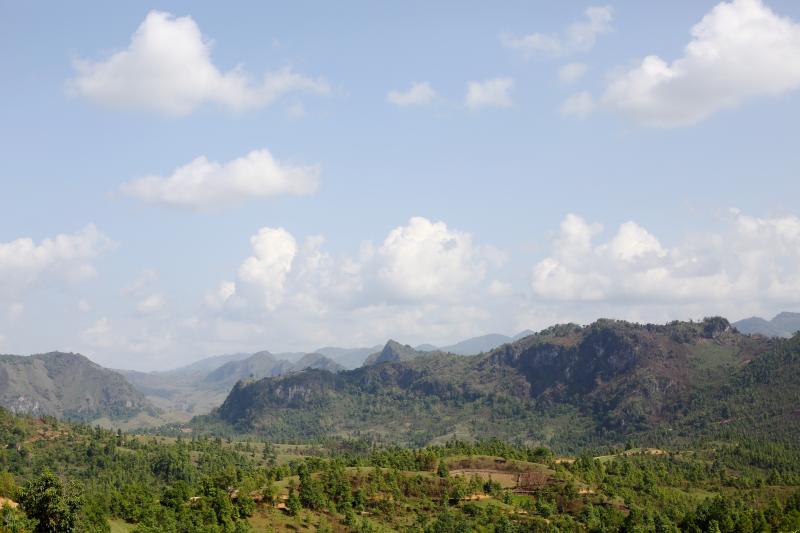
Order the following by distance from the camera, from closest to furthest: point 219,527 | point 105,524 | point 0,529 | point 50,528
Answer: point 0,529
point 50,528
point 105,524
point 219,527

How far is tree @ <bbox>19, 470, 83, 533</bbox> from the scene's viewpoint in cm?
15838

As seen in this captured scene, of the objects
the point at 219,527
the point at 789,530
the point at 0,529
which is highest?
the point at 0,529

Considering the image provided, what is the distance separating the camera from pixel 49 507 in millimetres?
158125

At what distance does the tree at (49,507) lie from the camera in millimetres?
158375

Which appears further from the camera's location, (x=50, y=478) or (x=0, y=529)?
(x=50, y=478)

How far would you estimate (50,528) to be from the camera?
15875 cm

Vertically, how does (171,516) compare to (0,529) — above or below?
below

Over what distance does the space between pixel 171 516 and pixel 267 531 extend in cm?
2704

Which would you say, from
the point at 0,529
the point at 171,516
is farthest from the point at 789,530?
the point at 0,529

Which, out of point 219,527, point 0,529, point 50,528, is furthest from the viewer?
point 219,527

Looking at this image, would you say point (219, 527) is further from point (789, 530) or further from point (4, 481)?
point (789, 530)

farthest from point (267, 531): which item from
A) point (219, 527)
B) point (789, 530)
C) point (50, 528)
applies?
point (789, 530)

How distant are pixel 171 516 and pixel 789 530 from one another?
575ft

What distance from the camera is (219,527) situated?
190 meters
